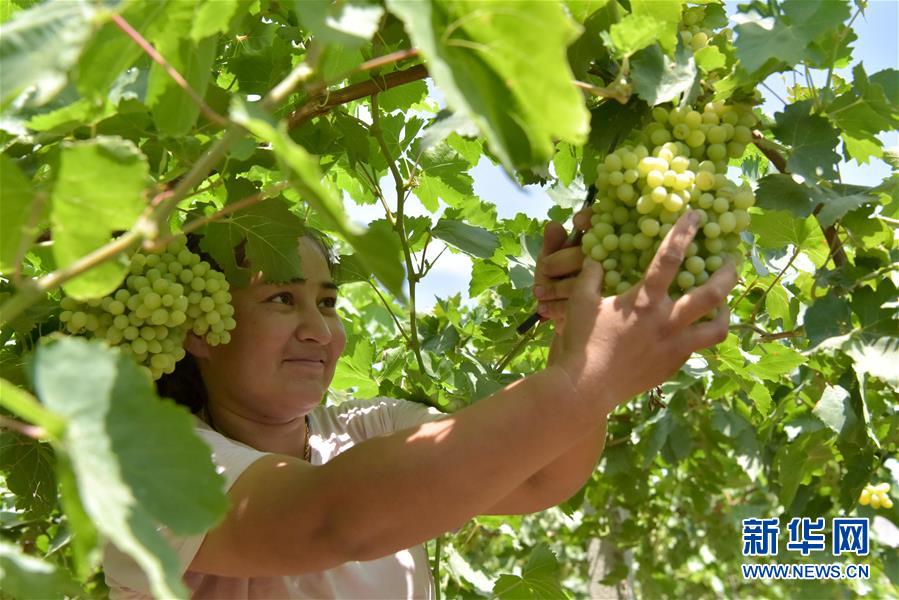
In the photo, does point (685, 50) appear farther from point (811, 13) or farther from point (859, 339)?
point (859, 339)

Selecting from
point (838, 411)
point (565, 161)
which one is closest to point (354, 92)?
point (565, 161)

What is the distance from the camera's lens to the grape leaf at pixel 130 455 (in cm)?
74

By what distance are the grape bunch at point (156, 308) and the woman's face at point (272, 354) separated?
10.3 inches

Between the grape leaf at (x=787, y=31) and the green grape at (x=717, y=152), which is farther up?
the grape leaf at (x=787, y=31)

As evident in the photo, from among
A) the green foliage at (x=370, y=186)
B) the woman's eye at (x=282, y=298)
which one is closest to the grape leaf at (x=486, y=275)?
the green foliage at (x=370, y=186)

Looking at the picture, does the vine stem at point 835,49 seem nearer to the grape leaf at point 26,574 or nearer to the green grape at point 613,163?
the green grape at point 613,163

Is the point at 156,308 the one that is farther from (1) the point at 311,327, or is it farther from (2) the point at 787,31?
(2) the point at 787,31

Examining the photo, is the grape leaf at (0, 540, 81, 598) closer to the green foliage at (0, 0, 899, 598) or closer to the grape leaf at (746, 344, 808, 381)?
the green foliage at (0, 0, 899, 598)

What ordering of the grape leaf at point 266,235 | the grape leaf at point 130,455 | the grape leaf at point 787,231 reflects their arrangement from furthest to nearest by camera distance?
the grape leaf at point 787,231 → the grape leaf at point 266,235 → the grape leaf at point 130,455

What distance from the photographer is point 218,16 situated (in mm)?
999

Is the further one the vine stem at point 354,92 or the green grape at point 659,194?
the vine stem at point 354,92

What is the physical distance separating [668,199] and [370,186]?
1.19m

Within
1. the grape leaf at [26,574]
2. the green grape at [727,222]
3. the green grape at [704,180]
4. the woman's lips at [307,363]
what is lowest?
the grape leaf at [26,574]

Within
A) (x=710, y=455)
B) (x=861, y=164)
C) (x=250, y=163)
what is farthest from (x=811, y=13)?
(x=710, y=455)
